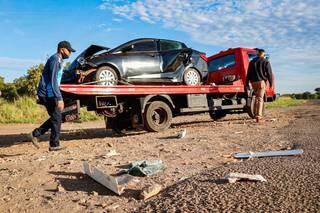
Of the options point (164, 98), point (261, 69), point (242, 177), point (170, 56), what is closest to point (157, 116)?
point (164, 98)

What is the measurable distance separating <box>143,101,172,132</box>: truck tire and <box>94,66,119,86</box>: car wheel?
1.04m

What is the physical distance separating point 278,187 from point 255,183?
0.24 meters

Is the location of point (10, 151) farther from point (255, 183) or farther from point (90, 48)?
point (255, 183)

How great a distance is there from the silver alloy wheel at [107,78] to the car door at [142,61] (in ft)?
1.47

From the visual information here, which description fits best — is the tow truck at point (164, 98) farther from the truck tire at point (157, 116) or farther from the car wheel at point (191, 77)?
the car wheel at point (191, 77)

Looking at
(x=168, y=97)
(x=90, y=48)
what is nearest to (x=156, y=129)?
(x=168, y=97)

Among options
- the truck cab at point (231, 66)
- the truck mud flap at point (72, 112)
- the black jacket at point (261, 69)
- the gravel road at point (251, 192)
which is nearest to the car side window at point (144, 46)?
the truck mud flap at point (72, 112)

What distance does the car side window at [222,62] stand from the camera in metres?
12.5

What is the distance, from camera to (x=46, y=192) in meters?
4.07

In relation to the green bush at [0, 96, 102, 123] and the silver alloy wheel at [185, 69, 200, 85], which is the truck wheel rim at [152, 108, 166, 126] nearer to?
the silver alloy wheel at [185, 69, 200, 85]

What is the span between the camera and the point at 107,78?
8836mm

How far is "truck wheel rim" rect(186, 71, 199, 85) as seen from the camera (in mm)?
10664

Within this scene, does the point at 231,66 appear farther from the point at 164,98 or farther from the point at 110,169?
the point at 110,169

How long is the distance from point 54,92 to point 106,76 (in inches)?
89.0
